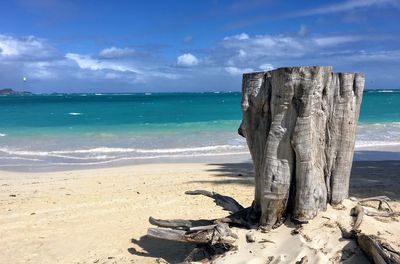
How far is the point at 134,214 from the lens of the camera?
792cm

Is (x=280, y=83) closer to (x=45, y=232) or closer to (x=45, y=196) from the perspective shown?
(x=45, y=232)

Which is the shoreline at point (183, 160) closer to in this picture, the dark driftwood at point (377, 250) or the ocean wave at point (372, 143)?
the ocean wave at point (372, 143)

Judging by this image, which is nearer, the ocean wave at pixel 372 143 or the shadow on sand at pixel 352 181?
the shadow on sand at pixel 352 181

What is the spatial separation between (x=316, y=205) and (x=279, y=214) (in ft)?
1.41

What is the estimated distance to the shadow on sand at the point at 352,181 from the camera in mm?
6035

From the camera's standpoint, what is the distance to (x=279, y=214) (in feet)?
16.1

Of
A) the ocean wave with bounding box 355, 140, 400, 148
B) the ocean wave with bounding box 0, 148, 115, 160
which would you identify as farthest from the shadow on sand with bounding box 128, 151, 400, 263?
the ocean wave with bounding box 0, 148, 115, 160

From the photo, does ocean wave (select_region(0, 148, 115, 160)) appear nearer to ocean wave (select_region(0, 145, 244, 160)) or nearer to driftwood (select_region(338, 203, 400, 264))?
ocean wave (select_region(0, 145, 244, 160))

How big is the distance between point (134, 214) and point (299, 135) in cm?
427

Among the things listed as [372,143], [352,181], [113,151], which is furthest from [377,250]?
[372,143]

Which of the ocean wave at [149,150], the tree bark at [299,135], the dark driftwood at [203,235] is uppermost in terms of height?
the tree bark at [299,135]

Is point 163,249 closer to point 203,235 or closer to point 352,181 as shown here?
point 203,235

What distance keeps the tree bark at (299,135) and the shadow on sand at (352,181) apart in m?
1.58

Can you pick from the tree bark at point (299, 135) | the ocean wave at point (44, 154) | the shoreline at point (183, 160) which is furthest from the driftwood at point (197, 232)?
the ocean wave at point (44, 154)
